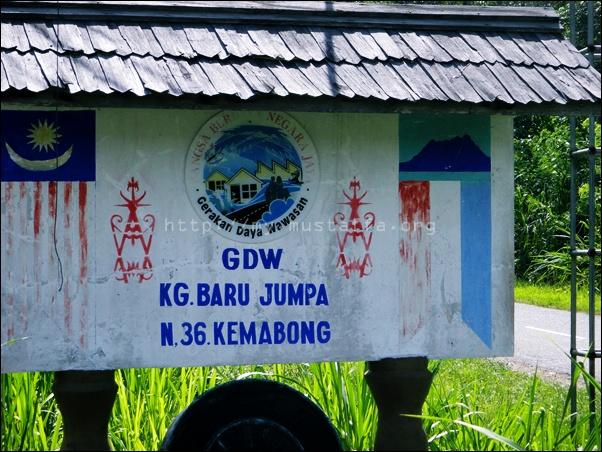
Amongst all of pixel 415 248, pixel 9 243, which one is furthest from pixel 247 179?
pixel 9 243

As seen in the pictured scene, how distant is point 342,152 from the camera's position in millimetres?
5039

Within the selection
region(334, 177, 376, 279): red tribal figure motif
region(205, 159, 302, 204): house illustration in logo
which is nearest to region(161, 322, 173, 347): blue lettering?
region(205, 159, 302, 204): house illustration in logo

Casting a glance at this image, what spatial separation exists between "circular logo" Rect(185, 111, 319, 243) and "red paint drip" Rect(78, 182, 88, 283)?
49 centimetres

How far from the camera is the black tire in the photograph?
4930 mm

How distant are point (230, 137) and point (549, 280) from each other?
10054 mm

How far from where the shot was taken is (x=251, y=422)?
4.98 metres

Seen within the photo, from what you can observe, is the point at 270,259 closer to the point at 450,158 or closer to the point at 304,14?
the point at 450,158

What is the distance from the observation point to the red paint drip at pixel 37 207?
4.74m

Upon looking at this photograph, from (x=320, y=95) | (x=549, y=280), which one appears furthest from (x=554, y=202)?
(x=320, y=95)

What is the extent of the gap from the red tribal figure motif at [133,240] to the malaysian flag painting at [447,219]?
1.24 m

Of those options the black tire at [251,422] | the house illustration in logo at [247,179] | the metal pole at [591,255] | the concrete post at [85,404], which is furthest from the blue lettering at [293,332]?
the metal pole at [591,255]

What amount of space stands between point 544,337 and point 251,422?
7.76 metres

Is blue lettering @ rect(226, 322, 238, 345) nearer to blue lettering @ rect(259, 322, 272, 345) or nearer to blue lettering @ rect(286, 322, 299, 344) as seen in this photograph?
blue lettering @ rect(259, 322, 272, 345)

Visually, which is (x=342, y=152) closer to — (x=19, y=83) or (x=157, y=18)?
(x=157, y=18)
